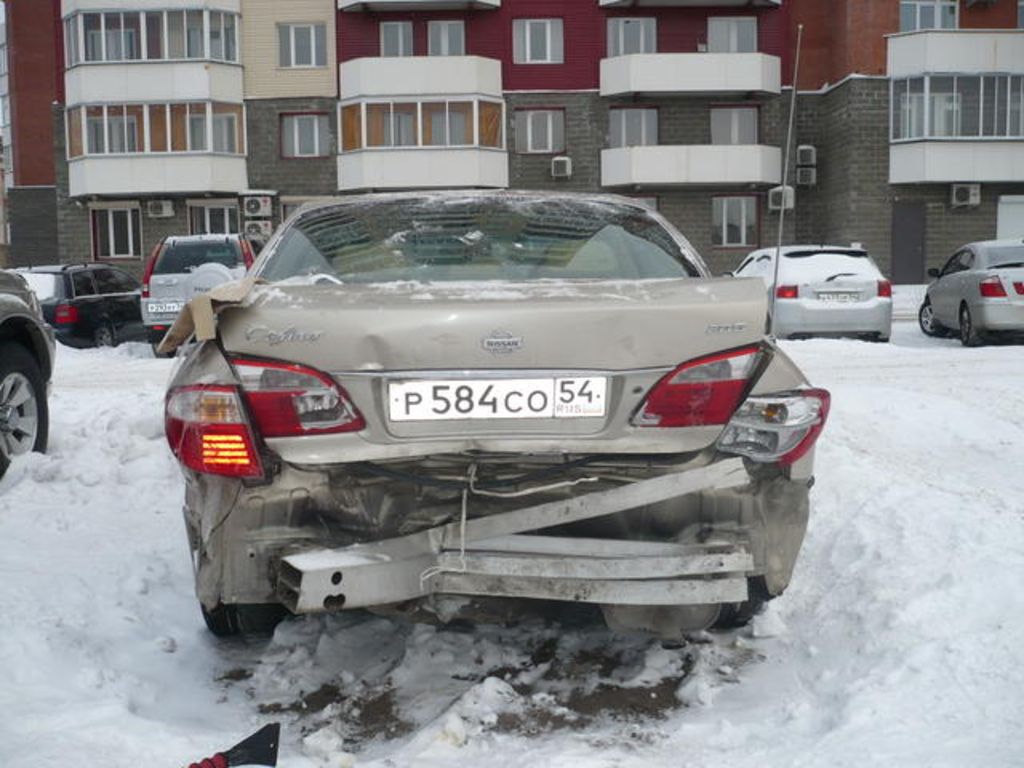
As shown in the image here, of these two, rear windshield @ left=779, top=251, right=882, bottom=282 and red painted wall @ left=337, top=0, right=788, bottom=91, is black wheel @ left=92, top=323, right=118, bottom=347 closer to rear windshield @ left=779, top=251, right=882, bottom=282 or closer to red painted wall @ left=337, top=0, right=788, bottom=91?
rear windshield @ left=779, top=251, right=882, bottom=282

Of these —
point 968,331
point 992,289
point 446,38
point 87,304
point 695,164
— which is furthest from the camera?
point 446,38

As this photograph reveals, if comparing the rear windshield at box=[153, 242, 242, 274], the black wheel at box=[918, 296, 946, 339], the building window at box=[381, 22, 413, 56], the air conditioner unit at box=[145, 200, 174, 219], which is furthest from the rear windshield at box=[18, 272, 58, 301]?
the building window at box=[381, 22, 413, 56]

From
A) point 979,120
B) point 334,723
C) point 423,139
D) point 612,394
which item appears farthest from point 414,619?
point 979,120

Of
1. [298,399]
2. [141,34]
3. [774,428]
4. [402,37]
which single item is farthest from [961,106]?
[298,399]

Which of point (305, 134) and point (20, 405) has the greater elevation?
point (305, 134)

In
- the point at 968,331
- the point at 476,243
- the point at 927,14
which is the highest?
the point at 927,14

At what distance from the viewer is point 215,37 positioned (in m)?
33.8

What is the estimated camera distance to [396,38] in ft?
113

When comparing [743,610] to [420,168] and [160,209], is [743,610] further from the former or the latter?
[160,209]

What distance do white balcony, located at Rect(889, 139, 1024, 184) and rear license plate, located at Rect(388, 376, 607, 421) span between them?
32061mm

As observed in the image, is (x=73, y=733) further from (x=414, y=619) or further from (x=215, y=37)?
(x=215, y=37)

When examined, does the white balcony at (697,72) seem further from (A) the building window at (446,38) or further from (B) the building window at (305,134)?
(B) the building window at (305,134)

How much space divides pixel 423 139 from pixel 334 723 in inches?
1222

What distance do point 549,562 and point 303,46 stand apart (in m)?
34.4
